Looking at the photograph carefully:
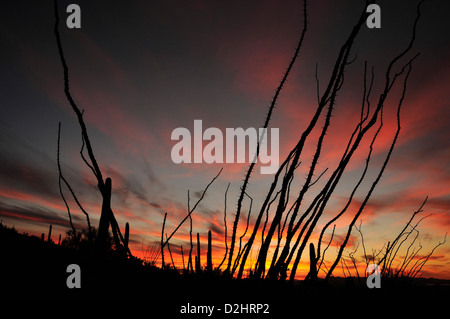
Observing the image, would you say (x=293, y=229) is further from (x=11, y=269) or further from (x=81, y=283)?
(x=11, y=269)

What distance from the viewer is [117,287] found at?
1340 millimetres

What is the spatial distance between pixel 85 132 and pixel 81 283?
77 cm

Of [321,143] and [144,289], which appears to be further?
[321,143]
